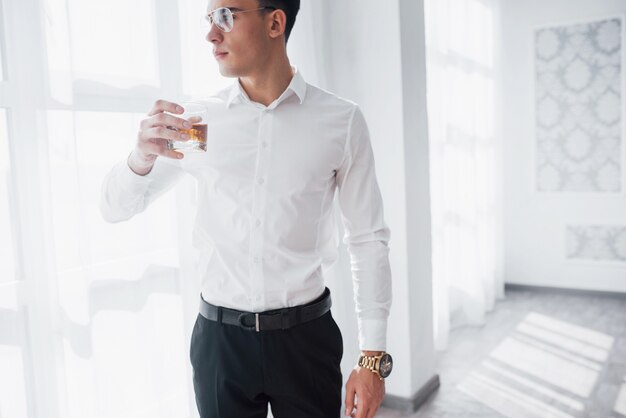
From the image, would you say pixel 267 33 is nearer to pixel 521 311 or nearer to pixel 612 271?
pixel 521 311

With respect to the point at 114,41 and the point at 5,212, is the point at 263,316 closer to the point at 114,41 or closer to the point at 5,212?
the point at 5,212

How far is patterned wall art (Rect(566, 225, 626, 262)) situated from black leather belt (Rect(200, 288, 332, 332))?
174 inches

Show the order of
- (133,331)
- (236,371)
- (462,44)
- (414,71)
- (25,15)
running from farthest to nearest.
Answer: (462,44)
(414,71)
(133,331)
(25,15)
(236,371)

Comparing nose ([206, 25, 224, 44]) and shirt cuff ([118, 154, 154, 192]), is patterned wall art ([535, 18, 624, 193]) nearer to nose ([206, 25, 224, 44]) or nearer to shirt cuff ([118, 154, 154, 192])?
nose ([206, 25, 224, 44])

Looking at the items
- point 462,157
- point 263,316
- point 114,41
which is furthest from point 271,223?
point 462,157

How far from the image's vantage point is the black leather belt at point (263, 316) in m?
1.44

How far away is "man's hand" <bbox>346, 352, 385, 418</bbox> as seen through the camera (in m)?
1.44

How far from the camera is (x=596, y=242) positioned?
5227 millimetres

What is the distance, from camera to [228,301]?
58.7 inches

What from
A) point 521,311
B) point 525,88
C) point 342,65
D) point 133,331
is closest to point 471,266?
point 521,311

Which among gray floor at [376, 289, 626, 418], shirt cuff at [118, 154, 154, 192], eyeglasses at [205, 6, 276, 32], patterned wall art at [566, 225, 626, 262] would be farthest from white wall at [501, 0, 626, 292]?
shirt cuff at [118, 154, 154, 192]

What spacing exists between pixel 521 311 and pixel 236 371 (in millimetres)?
3912

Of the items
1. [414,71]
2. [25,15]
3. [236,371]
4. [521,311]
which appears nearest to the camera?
[236,371]

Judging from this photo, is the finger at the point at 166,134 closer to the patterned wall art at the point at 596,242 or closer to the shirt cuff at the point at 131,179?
the shirt cuff at the point at 131,179
